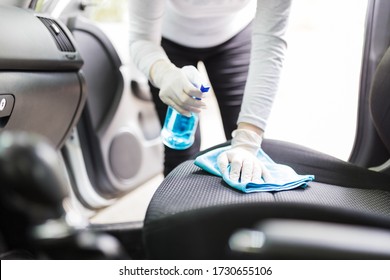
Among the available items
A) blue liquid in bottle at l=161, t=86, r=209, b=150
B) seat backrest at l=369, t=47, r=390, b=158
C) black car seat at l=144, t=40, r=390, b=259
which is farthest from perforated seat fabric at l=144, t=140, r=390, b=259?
blue liquid in bottle at l=161, t=86, r=209, b=150

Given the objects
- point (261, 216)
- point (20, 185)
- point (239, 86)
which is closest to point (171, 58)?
point (239, 86)

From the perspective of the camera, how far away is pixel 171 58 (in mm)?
1320

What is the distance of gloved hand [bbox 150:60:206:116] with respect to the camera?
3.23ft

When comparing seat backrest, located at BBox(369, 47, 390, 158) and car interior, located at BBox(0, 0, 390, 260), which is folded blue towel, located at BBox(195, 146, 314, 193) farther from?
seat backrest, located at BBox(369, 47, 390, 158)

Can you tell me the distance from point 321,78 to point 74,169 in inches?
35.8

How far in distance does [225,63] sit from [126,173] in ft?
2.21

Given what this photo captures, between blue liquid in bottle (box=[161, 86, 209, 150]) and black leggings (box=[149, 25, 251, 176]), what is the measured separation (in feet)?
0.12

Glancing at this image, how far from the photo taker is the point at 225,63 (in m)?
1.32

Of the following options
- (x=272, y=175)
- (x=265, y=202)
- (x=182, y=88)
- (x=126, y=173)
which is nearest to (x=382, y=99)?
(x=272, y=175)

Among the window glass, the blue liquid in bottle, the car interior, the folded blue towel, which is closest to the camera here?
the car interior

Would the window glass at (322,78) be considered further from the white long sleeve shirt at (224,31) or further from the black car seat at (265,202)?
the black car seat at (265,202)

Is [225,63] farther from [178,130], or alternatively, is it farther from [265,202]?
[265,202]

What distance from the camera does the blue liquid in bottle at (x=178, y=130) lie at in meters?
1.28
